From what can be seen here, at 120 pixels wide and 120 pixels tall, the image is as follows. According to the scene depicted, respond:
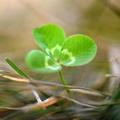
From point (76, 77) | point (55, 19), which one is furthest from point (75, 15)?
point (76, 77)

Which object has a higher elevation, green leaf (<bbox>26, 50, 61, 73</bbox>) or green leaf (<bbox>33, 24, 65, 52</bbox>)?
green leaf (<bbox>33, 24, 65, 52</bbox>)

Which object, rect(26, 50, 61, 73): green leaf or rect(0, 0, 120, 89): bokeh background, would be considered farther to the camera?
rect(0, 0, 120, 89): bokeh background

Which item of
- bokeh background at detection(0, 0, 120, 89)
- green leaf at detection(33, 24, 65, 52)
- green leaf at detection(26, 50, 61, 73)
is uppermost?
bokeh background at detection(0, 0, 120, 89)

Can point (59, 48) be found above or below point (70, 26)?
below

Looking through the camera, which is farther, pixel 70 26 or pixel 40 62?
pixel 70 26

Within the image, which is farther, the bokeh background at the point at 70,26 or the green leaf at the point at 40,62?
the bokeh background at the point at 70,26

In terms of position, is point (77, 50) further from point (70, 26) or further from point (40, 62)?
point (70, 26)

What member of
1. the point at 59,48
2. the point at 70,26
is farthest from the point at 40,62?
the point at 70,26
